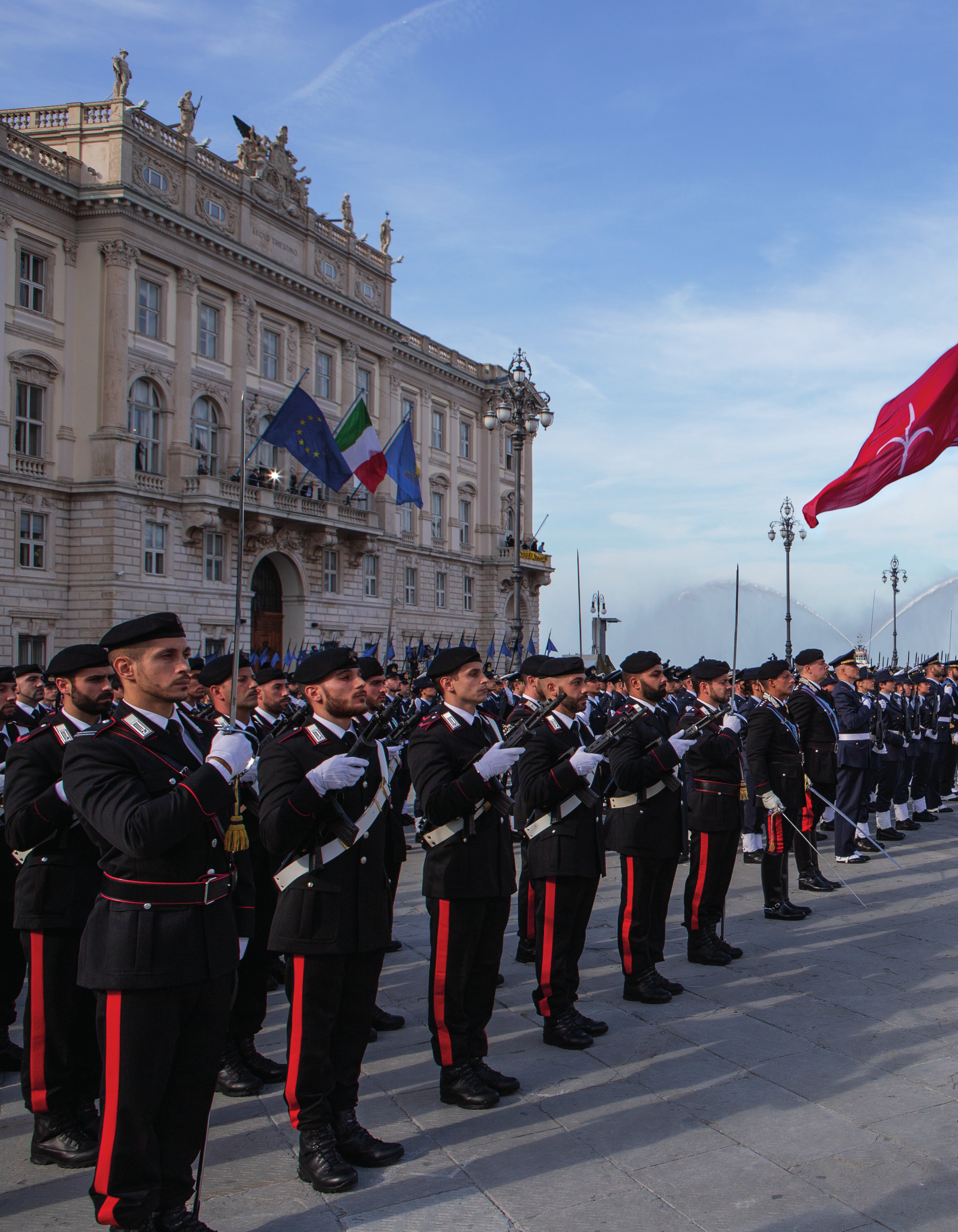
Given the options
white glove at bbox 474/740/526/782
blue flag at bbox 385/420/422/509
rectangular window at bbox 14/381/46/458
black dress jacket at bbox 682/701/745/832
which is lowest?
black dress jacket at bbox 682/701/745/832

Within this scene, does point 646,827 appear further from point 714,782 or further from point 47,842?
point 47,842

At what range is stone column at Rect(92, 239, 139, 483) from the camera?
29.2 m

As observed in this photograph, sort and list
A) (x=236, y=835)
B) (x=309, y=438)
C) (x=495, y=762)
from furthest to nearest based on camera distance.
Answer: (x=309, y=438) → (x=495, y=762) → (x=236, y=835)

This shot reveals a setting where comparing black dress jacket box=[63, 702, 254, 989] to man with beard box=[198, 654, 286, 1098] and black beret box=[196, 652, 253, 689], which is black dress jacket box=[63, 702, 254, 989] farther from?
black beret box=[196, 652, 253, 689]

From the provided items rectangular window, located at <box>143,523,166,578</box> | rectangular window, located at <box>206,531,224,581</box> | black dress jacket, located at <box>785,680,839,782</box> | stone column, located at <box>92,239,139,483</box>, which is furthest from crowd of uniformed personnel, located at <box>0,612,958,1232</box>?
rectangular window, located at <box>206,531,224,581</box>

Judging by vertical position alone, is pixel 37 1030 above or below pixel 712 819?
below

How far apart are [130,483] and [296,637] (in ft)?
29.5

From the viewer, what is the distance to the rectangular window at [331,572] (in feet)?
125

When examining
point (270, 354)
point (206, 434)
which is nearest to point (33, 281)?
point (206, 434)

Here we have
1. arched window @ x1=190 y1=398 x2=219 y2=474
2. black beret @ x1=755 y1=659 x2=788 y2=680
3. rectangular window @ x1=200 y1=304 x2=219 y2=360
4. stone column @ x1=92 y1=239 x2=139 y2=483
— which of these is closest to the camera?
black beret @ x1=755 y1=659 x2=788 y2=680

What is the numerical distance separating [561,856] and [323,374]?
3539cm

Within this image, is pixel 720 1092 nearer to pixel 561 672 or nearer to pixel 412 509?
pixel 561 672

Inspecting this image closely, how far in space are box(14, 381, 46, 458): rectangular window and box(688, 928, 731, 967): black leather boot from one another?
26071mm

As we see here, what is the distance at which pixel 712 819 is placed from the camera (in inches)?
288
